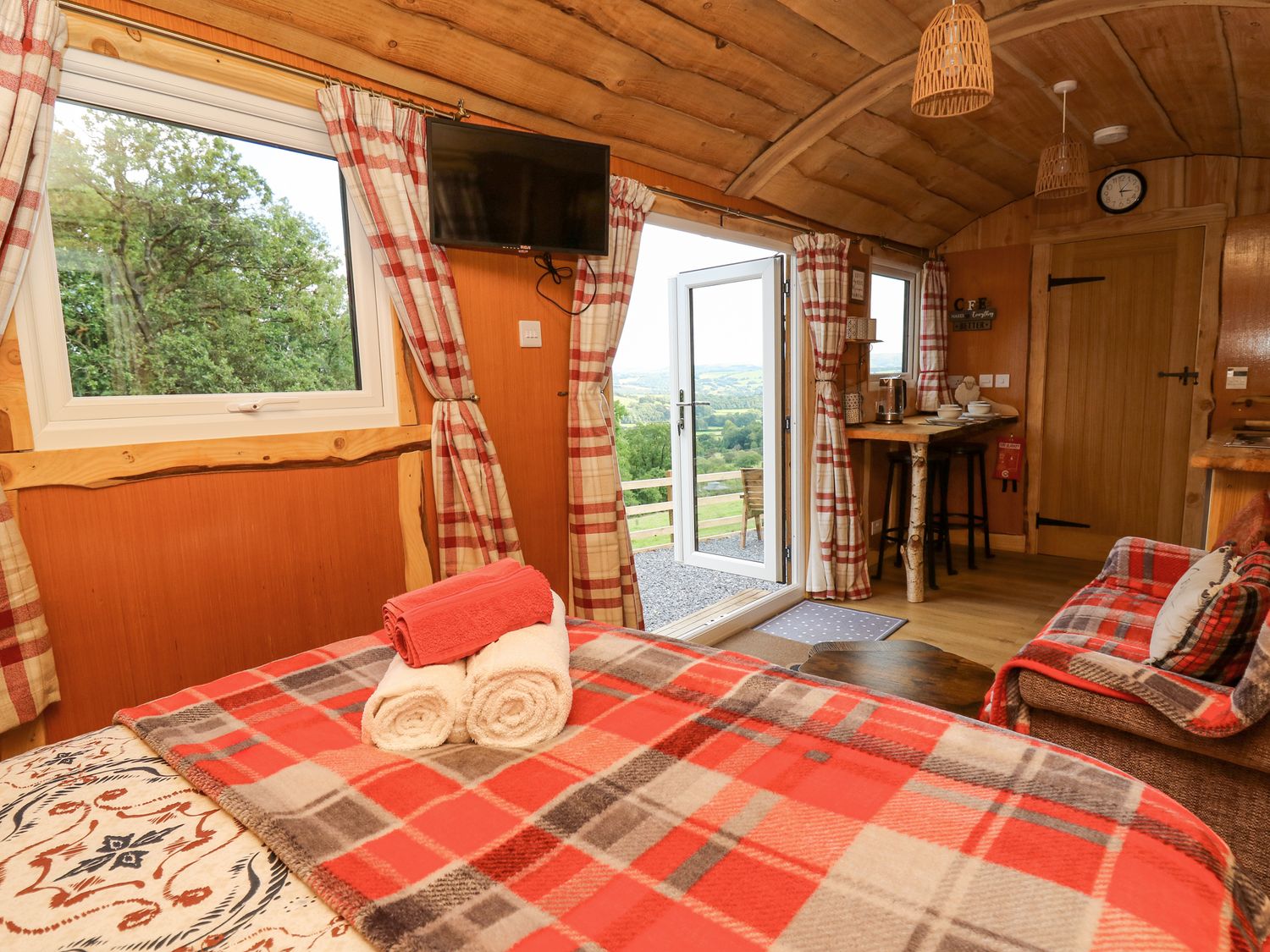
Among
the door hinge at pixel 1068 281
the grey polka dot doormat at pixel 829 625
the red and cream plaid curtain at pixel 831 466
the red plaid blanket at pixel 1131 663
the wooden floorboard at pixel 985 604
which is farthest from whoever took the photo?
the door hinge at pixel 1068 281

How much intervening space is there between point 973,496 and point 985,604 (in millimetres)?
1224

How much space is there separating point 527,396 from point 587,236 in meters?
0.63

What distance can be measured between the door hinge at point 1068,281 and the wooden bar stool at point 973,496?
1.16m

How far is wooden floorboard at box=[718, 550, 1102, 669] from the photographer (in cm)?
336

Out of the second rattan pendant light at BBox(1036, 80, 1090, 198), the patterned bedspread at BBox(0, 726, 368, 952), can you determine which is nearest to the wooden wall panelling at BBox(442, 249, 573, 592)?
the patterned bedspread at BBox(0, 726, 368, 952)

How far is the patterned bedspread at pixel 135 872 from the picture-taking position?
0.72 m

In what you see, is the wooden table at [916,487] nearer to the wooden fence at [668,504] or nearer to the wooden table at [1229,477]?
the wooden fence at [668,504]

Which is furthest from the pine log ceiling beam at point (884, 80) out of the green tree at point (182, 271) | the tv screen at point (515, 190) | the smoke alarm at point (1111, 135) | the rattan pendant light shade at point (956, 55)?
the green tree at point (182, 271)

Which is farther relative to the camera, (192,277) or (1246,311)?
(1246,311)

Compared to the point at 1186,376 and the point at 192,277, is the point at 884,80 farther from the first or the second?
the point at 1186,376

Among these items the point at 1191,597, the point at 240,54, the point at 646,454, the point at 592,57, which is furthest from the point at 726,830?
the point at 646,454

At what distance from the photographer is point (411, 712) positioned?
1.12 metres

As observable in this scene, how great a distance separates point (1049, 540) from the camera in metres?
4.89

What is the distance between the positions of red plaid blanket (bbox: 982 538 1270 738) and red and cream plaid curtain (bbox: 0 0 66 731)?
222 centimetres
